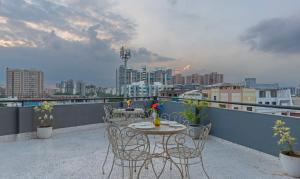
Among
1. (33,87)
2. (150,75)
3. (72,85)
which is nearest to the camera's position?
(33,87)

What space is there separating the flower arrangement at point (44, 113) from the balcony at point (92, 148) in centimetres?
19

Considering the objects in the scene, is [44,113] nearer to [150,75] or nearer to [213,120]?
[213,120]

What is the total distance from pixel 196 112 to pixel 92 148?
262 centimetres

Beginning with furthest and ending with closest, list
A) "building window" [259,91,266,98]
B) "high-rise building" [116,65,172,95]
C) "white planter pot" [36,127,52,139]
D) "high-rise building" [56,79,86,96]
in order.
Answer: "high-rise building" [116,65,172,95] → "building window" [259,91,266,98] → "high-rise building" [56,79,86,96] → "white planter pot" [36,127,52,139]

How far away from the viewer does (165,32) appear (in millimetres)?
9297

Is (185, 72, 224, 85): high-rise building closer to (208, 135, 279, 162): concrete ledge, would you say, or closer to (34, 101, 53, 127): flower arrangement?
(208, 135, 279, 162): concrete ledge

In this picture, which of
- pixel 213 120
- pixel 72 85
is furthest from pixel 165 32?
pixel 213 120

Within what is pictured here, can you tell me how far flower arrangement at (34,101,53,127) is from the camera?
17.9 feet

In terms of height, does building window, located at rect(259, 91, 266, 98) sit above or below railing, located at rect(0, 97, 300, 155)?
above

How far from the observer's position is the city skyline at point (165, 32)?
7.74m

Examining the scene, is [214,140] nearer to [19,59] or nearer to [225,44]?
[225,44]

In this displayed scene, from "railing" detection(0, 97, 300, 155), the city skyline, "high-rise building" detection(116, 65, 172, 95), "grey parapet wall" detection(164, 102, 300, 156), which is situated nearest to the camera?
"grey parapet wall" detection(164, 102, 300, 156)

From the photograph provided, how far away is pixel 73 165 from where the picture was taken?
3.51 m

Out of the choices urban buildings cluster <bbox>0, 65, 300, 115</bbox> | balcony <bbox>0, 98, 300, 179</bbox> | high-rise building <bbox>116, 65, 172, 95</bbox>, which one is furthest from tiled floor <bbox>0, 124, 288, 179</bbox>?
high-rise building <bbox>116, 65, 172, 95</bbox>
